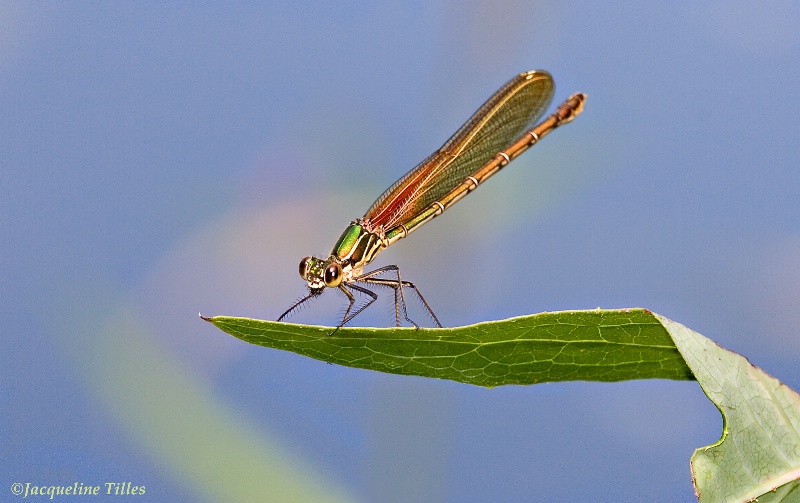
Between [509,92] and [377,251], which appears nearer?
[377,251]

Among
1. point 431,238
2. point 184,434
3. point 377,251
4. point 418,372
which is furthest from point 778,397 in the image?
point 184,434

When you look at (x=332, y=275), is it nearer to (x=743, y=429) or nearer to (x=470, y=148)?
(x=470, y=148)

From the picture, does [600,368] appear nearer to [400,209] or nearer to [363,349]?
[363,349]

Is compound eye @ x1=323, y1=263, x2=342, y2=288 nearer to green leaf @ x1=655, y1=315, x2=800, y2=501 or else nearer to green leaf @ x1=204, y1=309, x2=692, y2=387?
green leaf @ x1=204, y1=309, x2=692, y2=387

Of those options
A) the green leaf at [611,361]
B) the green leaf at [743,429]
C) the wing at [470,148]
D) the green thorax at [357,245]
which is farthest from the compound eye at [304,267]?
the green leaf at [743,429]

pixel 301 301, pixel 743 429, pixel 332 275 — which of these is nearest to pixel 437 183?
pixel 332 275
